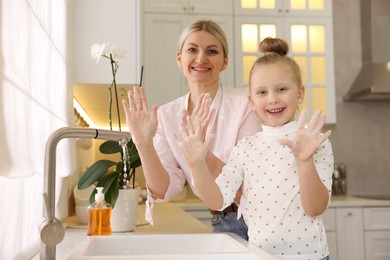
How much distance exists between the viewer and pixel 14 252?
1.17m

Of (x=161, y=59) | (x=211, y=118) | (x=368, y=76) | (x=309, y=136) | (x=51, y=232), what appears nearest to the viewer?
(x=51, y=232)

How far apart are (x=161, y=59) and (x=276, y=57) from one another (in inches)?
84.8

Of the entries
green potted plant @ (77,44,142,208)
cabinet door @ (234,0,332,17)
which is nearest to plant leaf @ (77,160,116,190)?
green potted plant @ (77,44,142,208)

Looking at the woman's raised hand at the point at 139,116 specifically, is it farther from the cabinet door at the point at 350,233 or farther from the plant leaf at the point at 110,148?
the cabinet door at the point at 350,233

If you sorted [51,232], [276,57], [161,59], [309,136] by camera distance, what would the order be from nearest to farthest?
1. [51,232]
2. [309,136]
3. [276,57]
4. [161,59]

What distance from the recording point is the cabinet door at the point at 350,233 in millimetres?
3174

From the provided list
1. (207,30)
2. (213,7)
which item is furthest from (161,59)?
(207,30)

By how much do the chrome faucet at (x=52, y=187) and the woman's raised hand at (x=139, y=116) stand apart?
0.08 m

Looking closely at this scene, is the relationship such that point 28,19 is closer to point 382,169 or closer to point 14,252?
point 14,252

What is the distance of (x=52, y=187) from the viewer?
2.96 feet

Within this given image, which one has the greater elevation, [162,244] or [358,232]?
[162,244]

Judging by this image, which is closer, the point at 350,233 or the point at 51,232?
the point at 51,232

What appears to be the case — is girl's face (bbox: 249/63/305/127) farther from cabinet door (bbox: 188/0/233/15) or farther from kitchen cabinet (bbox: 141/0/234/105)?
cabinet door (bbox: 188/0/233/15)

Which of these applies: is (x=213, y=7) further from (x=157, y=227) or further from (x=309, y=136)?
(x=309, y=136)
